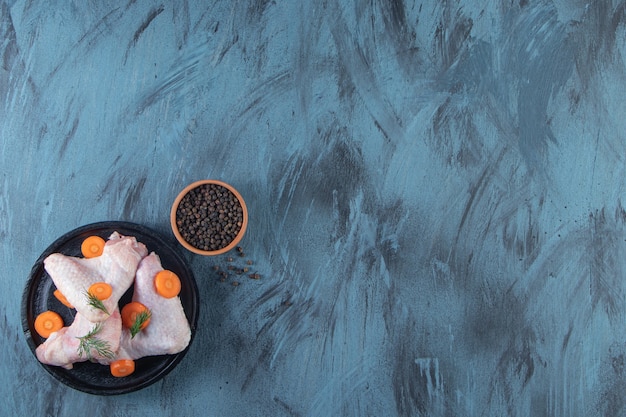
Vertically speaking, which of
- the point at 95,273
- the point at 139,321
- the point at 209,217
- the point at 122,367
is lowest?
the point at 122,367

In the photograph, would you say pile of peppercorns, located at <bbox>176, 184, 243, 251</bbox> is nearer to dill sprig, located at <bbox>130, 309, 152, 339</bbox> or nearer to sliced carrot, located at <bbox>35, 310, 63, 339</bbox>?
dill sprig, located at <bbox>130, 309, 152, 339</bbox>

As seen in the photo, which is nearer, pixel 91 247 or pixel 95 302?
pixel 95 302

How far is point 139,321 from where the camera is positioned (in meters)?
1.36

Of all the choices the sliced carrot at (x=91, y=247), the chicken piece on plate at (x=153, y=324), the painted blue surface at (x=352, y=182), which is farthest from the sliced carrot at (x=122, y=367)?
the sliced carrot at (x=91, y=247)

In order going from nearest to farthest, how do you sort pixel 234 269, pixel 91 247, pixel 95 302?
pixel 95 302
pixel 91 247
pixel 234 269

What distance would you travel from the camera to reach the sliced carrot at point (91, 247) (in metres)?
1.41

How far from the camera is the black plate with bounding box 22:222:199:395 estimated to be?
1.42m

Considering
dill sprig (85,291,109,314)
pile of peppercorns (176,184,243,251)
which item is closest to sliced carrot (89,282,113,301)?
dill sprig (85,291,109,314)

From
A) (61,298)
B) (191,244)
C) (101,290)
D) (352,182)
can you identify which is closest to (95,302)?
(101,290)

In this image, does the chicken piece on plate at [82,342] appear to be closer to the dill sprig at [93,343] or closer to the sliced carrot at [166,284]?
the dill sprig at [93,343]

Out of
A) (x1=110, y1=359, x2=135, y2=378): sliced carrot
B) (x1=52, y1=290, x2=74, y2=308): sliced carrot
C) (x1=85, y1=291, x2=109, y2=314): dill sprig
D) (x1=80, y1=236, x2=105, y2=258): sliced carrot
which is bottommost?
(x1=110, y1=359, x2=135, y2=378): sliced carrot

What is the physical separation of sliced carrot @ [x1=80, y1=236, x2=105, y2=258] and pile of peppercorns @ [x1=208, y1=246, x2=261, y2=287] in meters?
0.29

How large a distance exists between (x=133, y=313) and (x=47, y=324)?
0.21m

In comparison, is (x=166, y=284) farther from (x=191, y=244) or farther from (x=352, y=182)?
(x=352, y=182)
